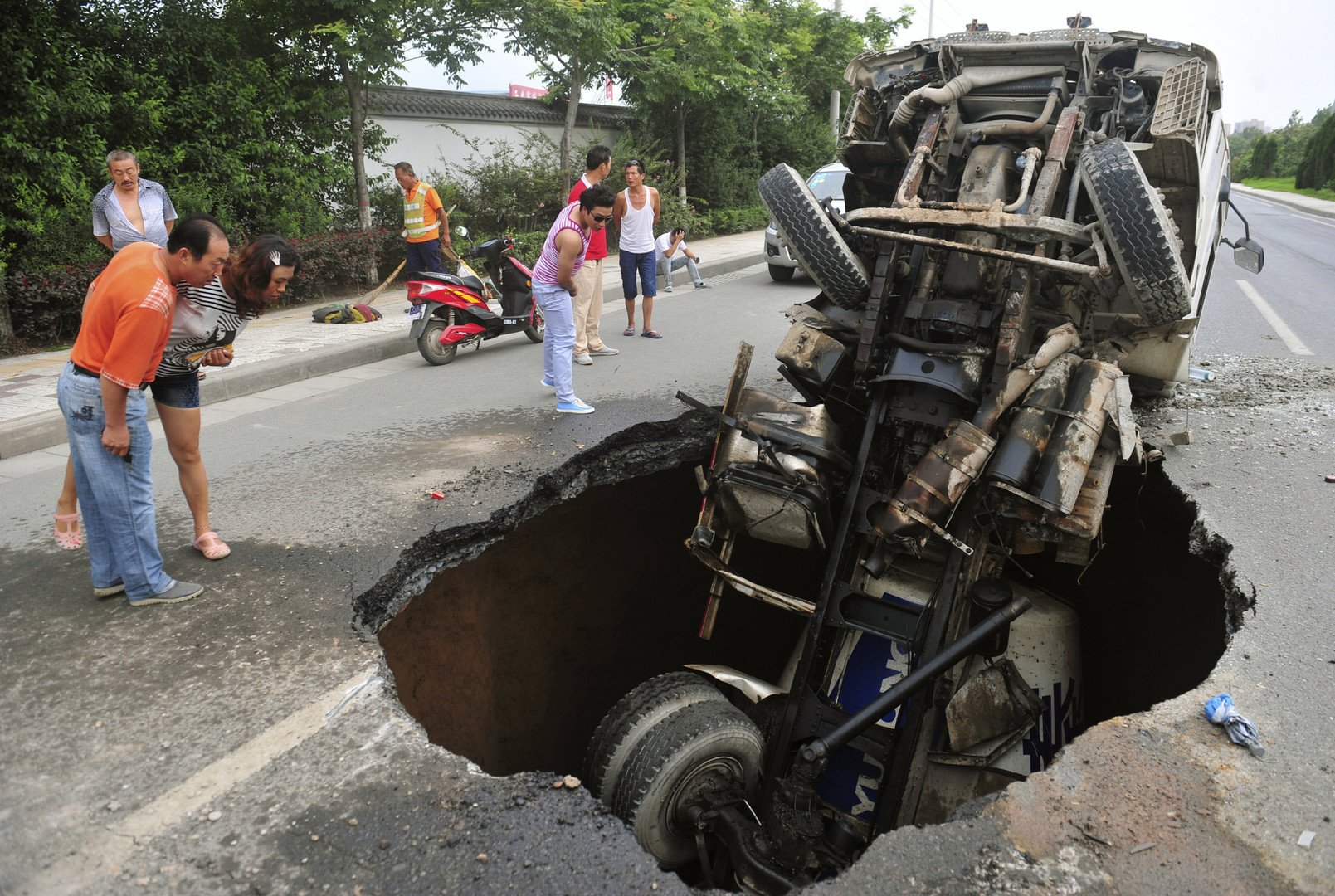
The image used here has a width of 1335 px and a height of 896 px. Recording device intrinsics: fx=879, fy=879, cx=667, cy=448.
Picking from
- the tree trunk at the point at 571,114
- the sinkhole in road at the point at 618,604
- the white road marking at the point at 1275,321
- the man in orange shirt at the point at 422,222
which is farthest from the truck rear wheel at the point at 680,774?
the tree trunk at the point at 571,114

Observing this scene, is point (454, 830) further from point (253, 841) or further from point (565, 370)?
point (565, 370)

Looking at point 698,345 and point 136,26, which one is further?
point 136,26

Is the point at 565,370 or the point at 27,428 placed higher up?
the point at 565,370

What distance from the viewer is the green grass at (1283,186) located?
3428 centimetres

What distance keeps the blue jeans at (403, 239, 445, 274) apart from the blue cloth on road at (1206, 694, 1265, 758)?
8079mm

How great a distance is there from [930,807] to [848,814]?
0.32m

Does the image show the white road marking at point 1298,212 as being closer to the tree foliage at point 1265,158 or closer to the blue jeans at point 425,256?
the tree foliage at point 1265,158

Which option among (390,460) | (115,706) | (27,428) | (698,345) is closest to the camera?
(115,706)

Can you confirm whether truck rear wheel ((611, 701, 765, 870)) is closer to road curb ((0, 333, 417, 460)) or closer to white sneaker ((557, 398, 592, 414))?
white sneaker ((557, 398, 592, 414))

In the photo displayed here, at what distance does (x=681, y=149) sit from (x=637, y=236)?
10.0 m

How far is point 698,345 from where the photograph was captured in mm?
8281

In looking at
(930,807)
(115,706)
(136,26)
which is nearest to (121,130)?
(136,26)

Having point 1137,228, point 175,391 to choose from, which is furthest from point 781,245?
point 175,391

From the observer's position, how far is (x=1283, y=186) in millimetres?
42625
